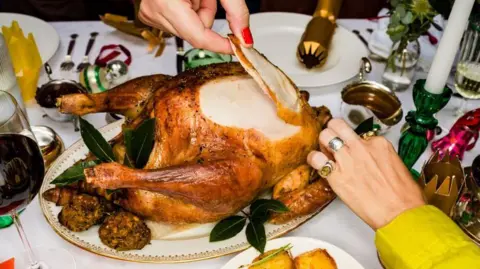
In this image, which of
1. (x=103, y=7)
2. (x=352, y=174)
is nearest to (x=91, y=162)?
(x=352, y=174)

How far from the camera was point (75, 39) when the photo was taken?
5.08 feet

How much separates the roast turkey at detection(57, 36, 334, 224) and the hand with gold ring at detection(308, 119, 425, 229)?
0.06 m

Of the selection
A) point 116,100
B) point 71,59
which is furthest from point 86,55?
point 116,100

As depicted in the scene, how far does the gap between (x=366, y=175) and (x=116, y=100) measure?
542 mm

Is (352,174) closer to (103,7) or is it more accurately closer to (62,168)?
(62,168)

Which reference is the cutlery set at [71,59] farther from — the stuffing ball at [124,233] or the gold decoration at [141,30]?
the stuffing ball at [124,233]

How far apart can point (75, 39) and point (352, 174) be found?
3.30 ft

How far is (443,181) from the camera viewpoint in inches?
39.2

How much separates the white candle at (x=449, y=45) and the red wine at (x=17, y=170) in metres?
0.74

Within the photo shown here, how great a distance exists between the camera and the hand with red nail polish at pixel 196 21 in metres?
0.98

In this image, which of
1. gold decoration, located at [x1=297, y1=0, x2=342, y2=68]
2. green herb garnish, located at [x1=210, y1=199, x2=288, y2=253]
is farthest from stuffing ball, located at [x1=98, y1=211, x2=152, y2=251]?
gold decoration, located at [x1=297, y1=0, x2=342, y2=68]

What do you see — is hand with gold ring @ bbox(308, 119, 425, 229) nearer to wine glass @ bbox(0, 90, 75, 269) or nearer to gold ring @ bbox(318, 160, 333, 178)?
gold ring @ bbox(318, 160, 333, 178)

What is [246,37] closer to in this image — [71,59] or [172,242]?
[172,242]

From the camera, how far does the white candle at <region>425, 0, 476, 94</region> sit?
2.96 feet
